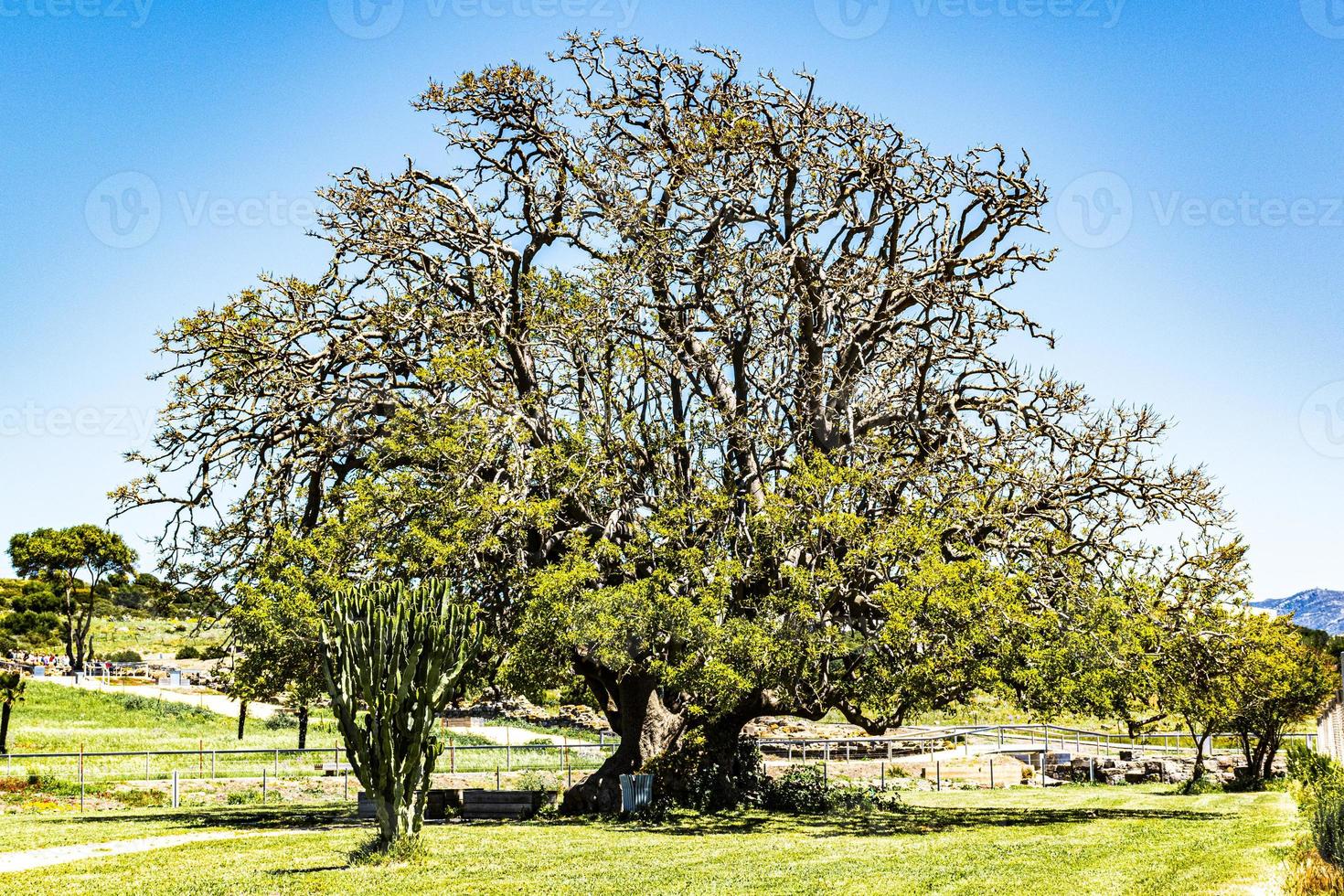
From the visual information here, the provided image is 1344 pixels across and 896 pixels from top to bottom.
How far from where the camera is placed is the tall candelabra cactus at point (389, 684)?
57.4ft

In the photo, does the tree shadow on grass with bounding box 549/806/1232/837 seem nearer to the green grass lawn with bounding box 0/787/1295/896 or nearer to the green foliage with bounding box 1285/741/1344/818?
the green grass lawn with bounding box 0/787/1295/896

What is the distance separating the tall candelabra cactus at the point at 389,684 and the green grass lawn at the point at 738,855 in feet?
3.90

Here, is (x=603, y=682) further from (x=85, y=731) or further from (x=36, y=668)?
(x=36, y=668)

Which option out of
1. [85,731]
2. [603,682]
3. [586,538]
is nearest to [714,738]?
[603,682]

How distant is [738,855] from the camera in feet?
59.6

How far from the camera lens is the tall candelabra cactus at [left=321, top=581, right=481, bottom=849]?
17.5 metres

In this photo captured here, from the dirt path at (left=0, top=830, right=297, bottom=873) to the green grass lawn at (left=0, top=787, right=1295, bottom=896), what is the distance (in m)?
0.59

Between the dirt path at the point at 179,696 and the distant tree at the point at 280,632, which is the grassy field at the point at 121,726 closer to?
the dirt path at the point at 179,696

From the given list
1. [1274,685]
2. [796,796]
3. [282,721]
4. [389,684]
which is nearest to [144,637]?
[282,721]

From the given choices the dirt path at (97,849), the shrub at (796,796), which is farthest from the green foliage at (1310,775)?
the dirt path at (97,849)

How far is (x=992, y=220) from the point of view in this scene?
27.4 m

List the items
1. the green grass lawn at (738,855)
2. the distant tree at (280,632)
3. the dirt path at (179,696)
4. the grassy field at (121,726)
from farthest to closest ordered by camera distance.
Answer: the dirt path at (179,696)
the grassy field at (121,726)
the distant tree at (280,632)
the green grass lawn at (738,855)

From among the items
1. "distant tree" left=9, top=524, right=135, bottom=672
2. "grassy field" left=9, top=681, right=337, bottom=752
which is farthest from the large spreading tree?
"distant tree" left=9, top=524, right=135, bottom=672

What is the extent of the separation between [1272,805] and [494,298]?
2051cm
